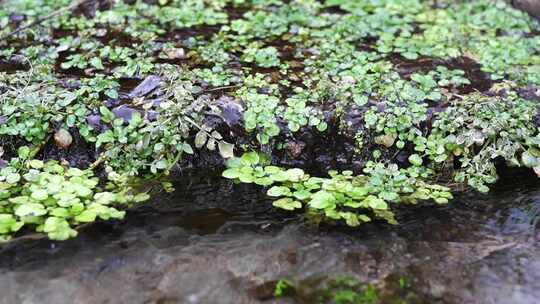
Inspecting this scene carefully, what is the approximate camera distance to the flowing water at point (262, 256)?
2.74 meters

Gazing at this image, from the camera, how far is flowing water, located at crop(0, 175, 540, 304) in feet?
9.00

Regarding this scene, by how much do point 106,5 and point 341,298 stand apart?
154 inches

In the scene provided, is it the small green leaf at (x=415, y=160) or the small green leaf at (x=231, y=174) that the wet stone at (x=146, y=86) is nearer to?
the small green leaf at (x=231, y=174)

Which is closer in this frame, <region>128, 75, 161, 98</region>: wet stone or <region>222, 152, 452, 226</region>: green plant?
<region>222, 152, 452, 226</region>: green plant

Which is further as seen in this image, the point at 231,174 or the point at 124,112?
the point at 124,112

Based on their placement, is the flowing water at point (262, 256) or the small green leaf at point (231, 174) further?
the small green leaf at point (231, 174)

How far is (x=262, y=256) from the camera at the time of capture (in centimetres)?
299

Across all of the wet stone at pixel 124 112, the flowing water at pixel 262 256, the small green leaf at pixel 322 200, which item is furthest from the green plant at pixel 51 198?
the small green leaf at pixel 322 200

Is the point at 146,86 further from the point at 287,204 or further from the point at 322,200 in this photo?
the point at 322,200

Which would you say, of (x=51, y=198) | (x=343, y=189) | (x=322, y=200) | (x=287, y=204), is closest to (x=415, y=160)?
(x=343, y=189)

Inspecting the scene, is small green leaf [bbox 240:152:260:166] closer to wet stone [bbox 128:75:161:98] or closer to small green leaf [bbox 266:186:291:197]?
small green leaf [bbox 266:186:291:197]

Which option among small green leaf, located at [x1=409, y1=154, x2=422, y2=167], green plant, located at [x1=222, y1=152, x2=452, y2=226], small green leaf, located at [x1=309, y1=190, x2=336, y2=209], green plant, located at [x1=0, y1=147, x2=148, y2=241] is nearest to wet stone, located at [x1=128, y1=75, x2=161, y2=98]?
green plant, located at [x1=0, y1=147, x2=148, y2=241]

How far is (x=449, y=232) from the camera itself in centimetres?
325

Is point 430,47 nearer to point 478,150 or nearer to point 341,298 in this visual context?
point 478,150
